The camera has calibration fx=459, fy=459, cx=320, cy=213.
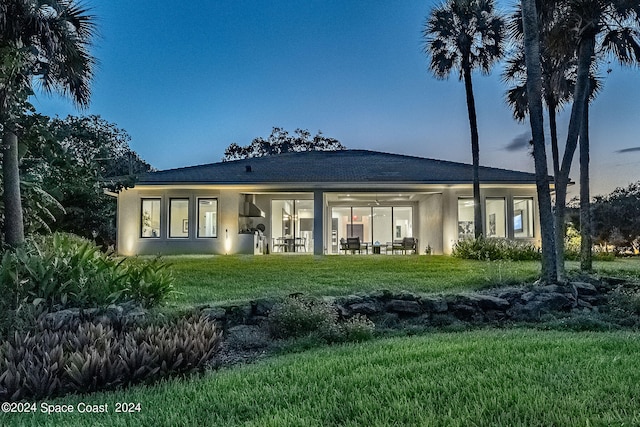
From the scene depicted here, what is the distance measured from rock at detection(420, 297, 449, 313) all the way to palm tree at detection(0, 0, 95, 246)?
644 centimetres

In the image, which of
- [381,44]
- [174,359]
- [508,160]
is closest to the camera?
[174,359]

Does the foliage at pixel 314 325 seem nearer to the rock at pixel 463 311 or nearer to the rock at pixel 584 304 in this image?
the rock at pixel 463 311

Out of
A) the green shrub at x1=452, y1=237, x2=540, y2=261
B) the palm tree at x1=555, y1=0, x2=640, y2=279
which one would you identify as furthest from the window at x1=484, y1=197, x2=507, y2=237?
the palm tree at x1=555, y1=0, x2=640, y2=279

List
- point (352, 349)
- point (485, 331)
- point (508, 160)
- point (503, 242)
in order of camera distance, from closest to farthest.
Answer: point (352, 349) < point (485, 331) < point (503, 242) < point (508, 160)

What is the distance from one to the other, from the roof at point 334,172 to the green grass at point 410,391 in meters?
12.2

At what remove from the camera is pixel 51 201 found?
30.9ft

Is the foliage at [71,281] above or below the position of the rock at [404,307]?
above

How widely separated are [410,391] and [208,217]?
15674mm

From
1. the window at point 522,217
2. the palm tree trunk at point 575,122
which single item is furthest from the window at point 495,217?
the palm tree trunk at point 575,122

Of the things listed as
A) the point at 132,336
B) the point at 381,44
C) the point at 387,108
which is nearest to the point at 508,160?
the point at 387,108

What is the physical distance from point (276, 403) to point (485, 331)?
3.46 metres

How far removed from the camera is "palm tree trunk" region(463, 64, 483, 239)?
15.7m

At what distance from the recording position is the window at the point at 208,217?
1786cm

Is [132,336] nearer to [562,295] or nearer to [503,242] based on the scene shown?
[562,295]
